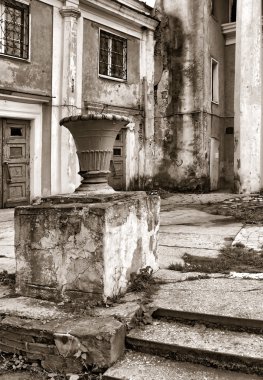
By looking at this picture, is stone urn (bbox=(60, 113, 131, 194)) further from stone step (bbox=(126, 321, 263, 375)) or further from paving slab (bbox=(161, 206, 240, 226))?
paving slab (bbox=(161, 206, 240, 226))

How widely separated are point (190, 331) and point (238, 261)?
2041 millimetres

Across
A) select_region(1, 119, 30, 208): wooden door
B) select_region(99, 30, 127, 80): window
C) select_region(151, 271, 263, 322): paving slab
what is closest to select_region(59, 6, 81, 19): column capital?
select_region(99, 30, 127, 80): window

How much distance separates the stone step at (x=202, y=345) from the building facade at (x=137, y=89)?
7.89m

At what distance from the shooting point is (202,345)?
2.87 meters

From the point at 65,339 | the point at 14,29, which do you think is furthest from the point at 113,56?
the point at 65,339

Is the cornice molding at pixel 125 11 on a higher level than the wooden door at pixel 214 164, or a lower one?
higher

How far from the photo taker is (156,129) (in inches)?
595

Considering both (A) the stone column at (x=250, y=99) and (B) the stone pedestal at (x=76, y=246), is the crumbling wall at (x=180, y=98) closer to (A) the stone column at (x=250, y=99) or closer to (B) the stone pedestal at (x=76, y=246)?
(A) the stone column at (x=250, y=99)

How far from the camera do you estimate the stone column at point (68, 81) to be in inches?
440

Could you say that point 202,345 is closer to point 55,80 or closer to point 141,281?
point 141,281

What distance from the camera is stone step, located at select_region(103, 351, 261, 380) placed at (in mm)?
2643

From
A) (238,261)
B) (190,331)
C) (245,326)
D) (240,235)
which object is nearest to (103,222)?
(190,331)

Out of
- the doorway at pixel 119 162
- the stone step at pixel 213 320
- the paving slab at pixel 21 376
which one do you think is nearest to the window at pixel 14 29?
the doorway at pixel 119 162

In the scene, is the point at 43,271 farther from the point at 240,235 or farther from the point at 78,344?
the point at 240,235
